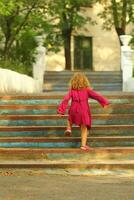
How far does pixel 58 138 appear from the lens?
13.0m

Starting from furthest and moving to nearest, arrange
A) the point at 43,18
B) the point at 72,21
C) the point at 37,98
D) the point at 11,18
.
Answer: the point at 72,21, the point at 43,18, the point at 11,18, the point at 37,98

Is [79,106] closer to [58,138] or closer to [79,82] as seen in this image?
[79,82]

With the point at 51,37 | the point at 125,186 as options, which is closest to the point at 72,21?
the point at 51,37

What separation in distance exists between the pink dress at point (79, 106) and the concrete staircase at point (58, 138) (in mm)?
576

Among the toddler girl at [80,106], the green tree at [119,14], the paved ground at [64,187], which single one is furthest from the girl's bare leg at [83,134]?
the green tree at [119,14]

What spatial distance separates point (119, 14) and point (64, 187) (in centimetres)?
2271

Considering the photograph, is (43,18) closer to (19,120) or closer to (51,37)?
(51,37)

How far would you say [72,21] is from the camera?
30922 millimetres

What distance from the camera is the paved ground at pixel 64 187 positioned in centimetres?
882

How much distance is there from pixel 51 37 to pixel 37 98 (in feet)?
43.0

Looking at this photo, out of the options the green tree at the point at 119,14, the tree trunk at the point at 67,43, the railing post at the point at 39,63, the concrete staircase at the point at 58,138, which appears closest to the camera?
the concrete staircase at the point at 58,138

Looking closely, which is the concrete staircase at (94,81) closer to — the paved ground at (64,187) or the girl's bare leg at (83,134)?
the girl's bare leg at (83,134)

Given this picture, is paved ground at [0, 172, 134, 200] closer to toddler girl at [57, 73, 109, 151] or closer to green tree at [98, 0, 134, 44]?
toddler girl at [57, 73, 109, 151]

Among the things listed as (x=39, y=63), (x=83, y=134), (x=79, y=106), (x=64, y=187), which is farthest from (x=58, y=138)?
(x=39, y=63)
